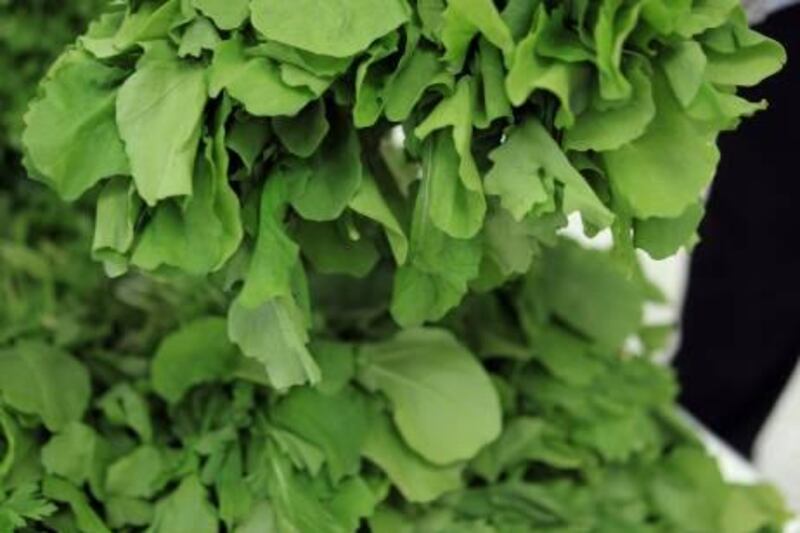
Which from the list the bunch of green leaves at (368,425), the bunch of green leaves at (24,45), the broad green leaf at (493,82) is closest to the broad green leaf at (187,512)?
the bunch of green leaves at (368,425)

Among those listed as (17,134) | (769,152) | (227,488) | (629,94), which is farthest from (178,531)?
(769,152)

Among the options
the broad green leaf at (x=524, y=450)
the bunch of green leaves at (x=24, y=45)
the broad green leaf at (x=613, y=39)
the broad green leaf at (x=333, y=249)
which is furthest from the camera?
the bunch of green leaves at (x=24, y=45)

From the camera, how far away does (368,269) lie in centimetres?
47

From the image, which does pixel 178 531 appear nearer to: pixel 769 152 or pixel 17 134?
pixel 17 134

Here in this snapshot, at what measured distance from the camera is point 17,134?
80 cm

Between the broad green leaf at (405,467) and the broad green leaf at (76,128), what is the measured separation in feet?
0.58

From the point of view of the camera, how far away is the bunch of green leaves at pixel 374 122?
0.37 m

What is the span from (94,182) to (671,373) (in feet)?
1.23

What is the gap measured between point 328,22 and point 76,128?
94 millimetres

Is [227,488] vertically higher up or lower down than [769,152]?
higher up

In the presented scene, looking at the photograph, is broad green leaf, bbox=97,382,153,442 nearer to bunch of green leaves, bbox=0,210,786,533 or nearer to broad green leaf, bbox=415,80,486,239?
bunch of green leaves, bbox=0,210,786,533

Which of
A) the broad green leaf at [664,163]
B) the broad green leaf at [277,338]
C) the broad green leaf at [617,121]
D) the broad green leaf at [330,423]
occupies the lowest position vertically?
the broad green leaf at [330,423]

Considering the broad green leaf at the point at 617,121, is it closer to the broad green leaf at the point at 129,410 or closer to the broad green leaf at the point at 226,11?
the broad green leaf at the point at 226,11

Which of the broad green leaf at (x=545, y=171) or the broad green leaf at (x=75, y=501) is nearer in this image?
the broad green leaf at (x=545, y=171)
